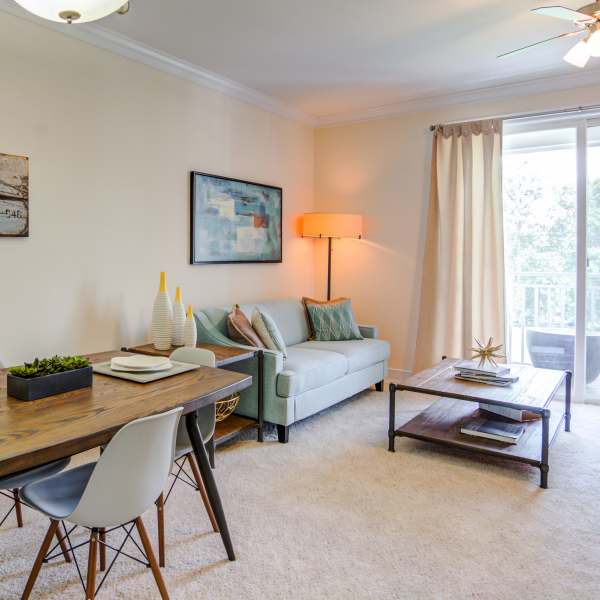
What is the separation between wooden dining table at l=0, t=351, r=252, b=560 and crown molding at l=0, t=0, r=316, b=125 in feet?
6.98

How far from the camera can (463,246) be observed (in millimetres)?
4520

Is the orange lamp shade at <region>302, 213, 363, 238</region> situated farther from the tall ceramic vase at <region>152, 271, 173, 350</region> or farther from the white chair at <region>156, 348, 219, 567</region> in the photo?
the white chair at <region>156, 348, 219, 567</region>

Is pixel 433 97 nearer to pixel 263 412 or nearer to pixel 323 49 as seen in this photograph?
pixel 323 49

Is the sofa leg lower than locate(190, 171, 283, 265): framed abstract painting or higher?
lower

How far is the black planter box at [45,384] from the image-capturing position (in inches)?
66.3

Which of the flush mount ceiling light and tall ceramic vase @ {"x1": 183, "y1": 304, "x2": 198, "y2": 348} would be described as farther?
tall ceramic vase @ {"x1": 183, "y1": 304, "x2": 198, "y2": 348}

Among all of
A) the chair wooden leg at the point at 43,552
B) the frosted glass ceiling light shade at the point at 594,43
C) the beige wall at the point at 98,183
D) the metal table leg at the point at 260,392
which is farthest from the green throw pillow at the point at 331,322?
the chair wooden leg at the point at 43,552

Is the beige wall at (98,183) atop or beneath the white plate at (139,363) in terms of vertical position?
atop

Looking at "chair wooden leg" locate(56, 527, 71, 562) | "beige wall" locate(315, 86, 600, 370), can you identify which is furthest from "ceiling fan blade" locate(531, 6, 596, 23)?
"chair wooden leg" locate(56, 527, 71, 562)

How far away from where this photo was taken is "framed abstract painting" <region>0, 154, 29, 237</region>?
282 cm

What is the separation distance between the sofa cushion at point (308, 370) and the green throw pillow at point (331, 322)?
427 mm

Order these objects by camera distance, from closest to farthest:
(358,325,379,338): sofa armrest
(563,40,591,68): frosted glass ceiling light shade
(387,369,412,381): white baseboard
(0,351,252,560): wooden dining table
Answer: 1. (0,351,252,560): wooden dining table
2. (563,40,591,68): frosted glass ceiling light shade
3. (358,325,379,338): sofa armrest
4. (387,369,412,381): white baseboard

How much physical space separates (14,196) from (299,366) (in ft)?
6.53

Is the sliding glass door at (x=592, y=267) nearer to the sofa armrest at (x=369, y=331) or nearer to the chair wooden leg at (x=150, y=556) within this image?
the sofa armrest at (x=369, y=331)
